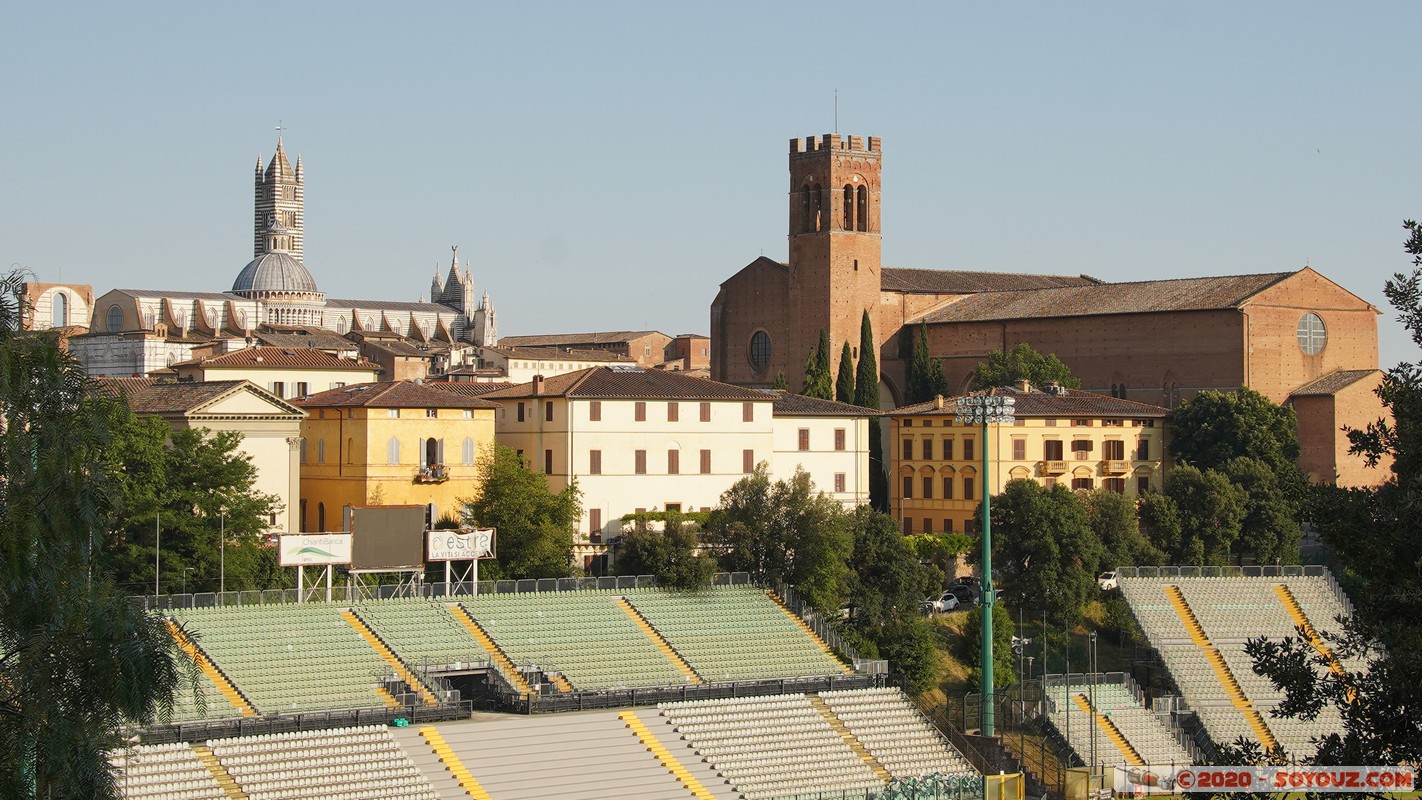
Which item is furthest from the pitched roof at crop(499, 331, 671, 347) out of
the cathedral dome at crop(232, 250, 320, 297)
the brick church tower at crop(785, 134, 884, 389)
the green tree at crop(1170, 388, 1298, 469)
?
the green tree at crop(1170, 388, 1298, 469)

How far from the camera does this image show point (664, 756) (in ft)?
140

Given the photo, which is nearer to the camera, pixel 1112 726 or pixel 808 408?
pixel 1112 726

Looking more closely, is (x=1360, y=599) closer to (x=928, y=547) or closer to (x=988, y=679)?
(x=988, y=679)

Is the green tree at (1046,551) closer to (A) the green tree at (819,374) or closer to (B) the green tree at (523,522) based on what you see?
(B) the green tree at (523,522)

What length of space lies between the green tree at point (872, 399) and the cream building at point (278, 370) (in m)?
20.8

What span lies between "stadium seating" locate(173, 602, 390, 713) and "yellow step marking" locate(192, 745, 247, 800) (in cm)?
266

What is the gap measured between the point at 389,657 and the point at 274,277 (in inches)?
5400

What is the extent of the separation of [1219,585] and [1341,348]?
31.9 metres

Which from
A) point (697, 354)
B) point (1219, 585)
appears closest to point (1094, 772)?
point (1219, 585)

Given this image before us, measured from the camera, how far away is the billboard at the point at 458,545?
4975 centimetres

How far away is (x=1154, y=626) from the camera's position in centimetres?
5619

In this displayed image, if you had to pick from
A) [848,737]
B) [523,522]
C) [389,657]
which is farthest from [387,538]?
[848,737]

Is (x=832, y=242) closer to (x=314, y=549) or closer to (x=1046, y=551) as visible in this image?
(x=1046, y=551)

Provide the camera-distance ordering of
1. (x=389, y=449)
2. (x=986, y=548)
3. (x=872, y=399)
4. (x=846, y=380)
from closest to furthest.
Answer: (x=986, y=548), (x=389, y=449), (x=872, y=399), (x=846, y=380)
